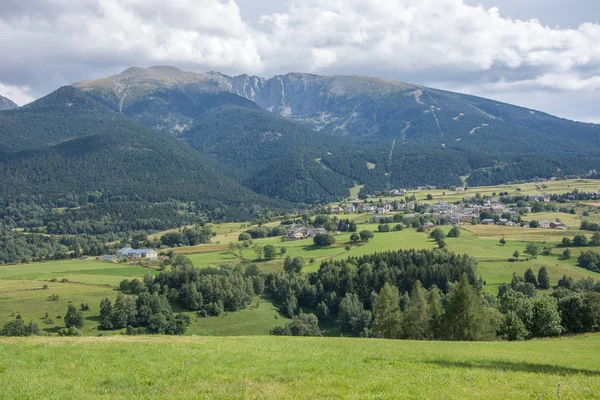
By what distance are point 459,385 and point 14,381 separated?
1751 cm

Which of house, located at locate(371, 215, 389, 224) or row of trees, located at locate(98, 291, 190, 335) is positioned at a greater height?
house, located at locate(371, 215, 389, 224)

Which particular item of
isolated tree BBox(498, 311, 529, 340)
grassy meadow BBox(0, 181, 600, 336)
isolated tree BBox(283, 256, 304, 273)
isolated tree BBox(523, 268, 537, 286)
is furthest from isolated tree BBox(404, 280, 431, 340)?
isolated tree BBox(283, 256, 304, 273)

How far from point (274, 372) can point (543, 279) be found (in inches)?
3504

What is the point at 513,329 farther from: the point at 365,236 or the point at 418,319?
the point at 365,236

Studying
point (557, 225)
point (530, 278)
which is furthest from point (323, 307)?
point (557, 225)

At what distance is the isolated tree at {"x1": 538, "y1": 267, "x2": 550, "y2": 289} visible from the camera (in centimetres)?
9244

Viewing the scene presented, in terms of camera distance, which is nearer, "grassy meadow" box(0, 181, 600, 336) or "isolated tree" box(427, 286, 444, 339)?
"isolated tree" box(427, 286, 444, 339)

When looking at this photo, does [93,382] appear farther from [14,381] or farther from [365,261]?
[365,261]

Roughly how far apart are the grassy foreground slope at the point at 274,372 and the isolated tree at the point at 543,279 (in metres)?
72.8

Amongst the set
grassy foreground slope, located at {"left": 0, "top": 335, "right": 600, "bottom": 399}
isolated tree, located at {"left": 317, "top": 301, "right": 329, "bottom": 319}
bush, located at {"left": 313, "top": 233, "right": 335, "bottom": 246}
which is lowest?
isolated tree, located at {"left": 317, "top": 301, "right": 329, "bottom": 319}

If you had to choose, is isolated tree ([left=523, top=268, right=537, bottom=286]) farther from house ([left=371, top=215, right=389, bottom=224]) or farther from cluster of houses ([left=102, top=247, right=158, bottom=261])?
cluster of houses ([left=102, top=247, right=158, bottom=261])

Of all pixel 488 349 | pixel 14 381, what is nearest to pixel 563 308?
pixel 488 349

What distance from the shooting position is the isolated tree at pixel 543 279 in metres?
92.4

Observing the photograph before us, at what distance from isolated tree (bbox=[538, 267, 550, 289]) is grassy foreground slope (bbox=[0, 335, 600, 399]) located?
72761 millimetres
